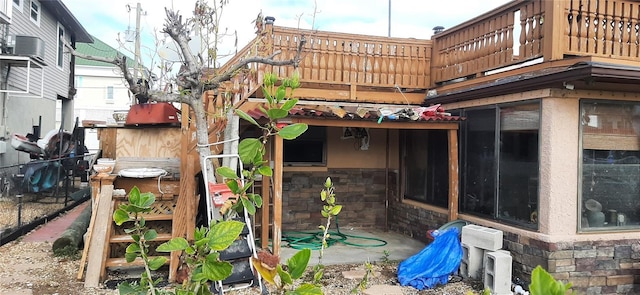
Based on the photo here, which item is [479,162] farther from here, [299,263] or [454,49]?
[299,263]

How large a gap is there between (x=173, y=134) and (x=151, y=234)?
Result: 5.77m

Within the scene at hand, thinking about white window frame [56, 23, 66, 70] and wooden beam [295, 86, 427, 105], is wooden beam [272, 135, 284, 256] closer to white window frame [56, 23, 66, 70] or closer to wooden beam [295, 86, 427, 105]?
wooden beam [295, 86, 427, 105]

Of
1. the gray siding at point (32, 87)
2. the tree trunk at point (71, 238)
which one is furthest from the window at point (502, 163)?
the gray siding at point (32, 87)

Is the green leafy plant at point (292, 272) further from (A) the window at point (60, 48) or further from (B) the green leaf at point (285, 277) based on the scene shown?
(A) the window at point (60, 48)

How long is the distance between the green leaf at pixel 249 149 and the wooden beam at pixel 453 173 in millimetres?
5614

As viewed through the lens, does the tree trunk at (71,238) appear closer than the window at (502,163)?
No

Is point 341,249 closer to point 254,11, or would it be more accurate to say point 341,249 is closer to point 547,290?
point 254,11

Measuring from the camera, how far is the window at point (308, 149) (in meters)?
8.14

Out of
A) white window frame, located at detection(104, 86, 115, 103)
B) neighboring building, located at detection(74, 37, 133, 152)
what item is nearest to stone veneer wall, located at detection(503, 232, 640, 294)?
neighboring building, located at detection(74, 37, 133, 152)

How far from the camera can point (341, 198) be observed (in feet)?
27.6

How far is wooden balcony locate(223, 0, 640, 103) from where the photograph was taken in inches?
205

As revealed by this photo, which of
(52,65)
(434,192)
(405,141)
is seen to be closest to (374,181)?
(405,141)

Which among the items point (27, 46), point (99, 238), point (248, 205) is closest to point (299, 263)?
point (248, 205)

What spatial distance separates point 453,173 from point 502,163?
0.87 m
